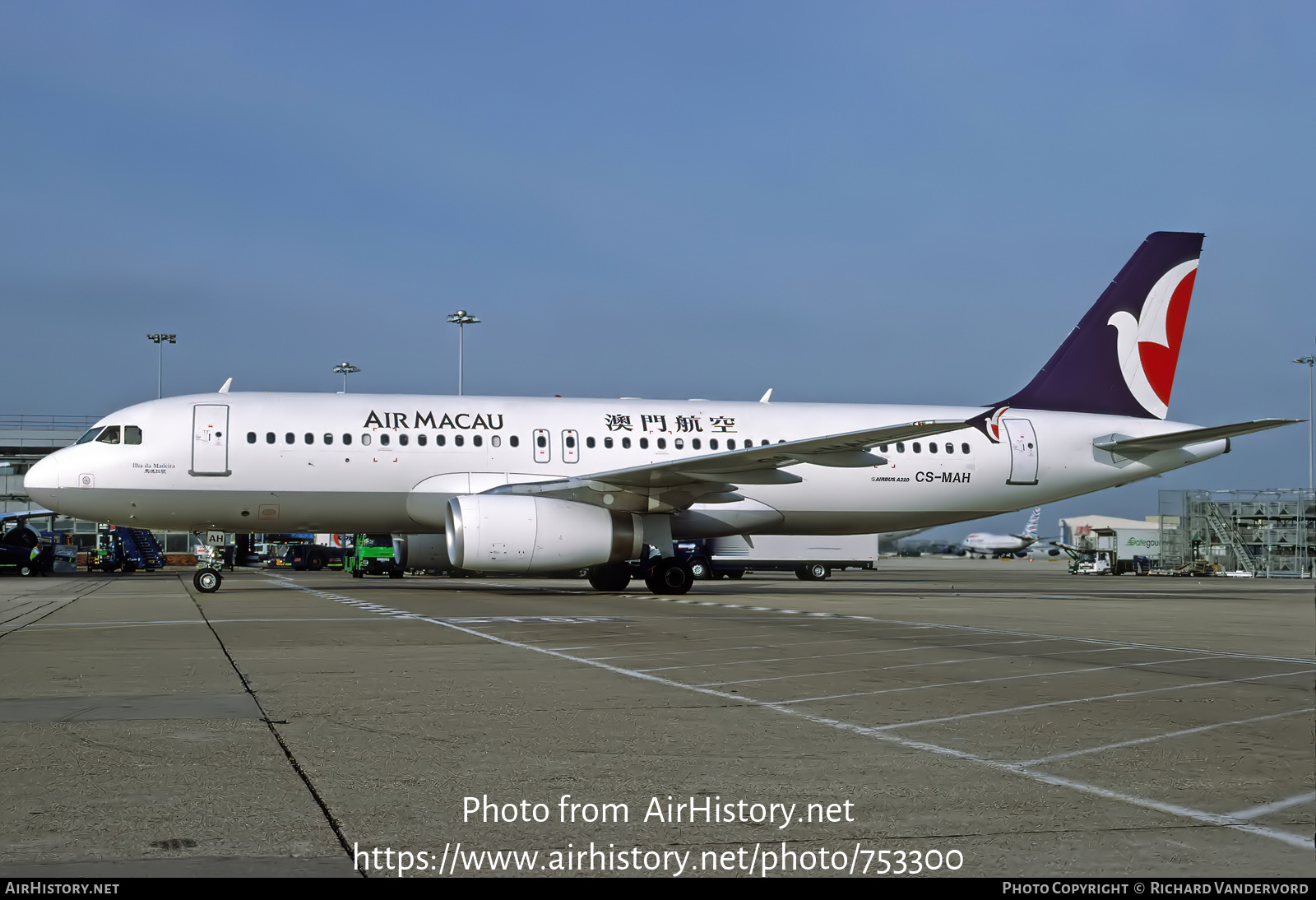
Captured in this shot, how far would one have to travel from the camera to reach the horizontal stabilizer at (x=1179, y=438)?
2089 centimetres

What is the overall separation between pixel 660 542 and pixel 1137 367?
11.9 meters

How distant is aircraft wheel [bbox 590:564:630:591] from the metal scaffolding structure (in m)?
36.5

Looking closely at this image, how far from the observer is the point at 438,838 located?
3.81 m

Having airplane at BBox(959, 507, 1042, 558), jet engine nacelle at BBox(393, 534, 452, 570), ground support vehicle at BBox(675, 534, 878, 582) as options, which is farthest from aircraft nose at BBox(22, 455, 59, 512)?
airplane at BBox(959, 507, 1042, 558)

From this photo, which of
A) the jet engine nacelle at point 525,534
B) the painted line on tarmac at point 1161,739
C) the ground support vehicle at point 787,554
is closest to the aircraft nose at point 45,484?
the jet engine nacelle at point 525,534

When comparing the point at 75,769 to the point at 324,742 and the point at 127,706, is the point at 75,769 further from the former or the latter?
the point at 127,706

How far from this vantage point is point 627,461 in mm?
22188

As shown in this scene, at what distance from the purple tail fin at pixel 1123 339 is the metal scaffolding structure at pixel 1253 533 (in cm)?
2730

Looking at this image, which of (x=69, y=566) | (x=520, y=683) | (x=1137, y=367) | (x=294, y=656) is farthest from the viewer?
(x=69, y=566)

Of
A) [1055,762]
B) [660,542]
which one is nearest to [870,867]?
[1055,762]

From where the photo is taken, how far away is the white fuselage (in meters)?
20.4

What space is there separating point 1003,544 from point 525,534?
112 metres

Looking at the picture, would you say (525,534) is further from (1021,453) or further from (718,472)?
(1021,453)

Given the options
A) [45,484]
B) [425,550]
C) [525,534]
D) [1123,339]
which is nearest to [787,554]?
[1123,339]
